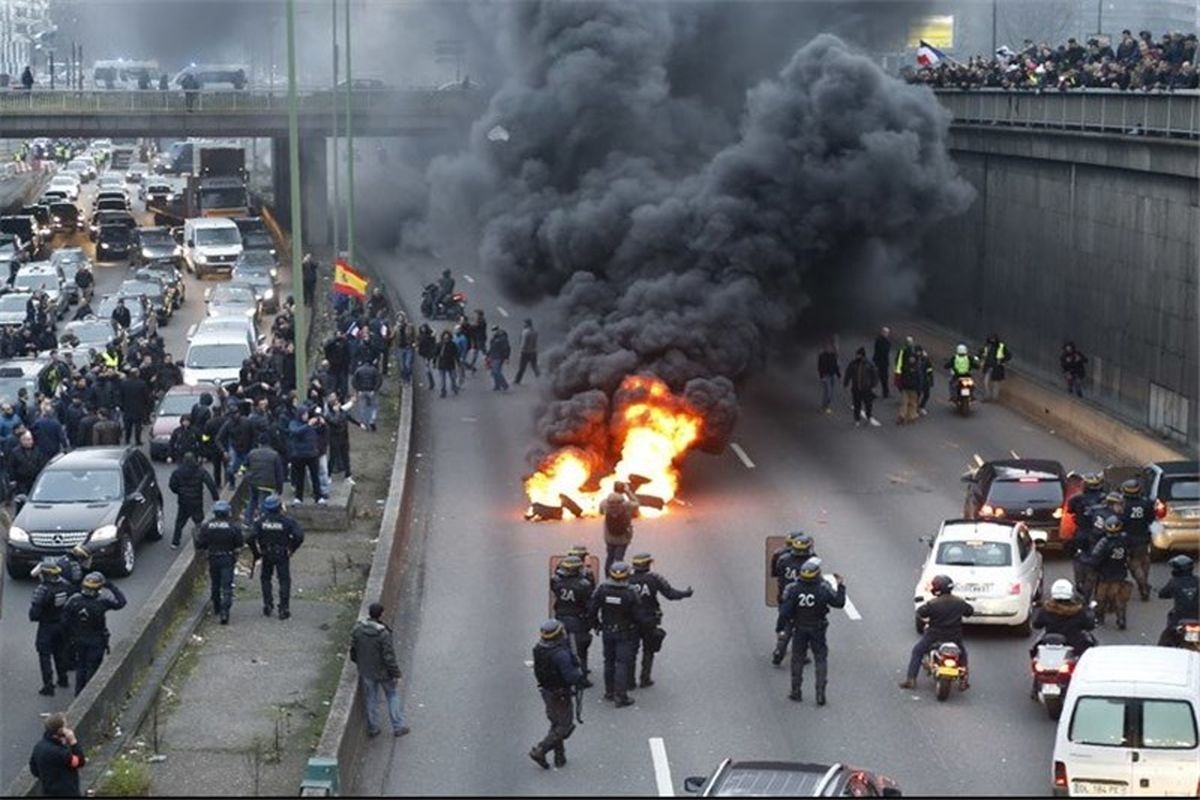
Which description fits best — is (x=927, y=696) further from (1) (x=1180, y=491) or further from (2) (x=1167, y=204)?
(2) (x=1167, y=204)

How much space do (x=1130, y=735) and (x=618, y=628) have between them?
5.19 metres

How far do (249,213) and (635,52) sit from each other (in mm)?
43978

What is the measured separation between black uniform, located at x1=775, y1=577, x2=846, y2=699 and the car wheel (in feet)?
30.1

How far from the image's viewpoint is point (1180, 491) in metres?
26.6

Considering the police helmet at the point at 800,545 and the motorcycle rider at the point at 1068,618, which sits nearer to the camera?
the motorcycle rider at the point at 1068,618

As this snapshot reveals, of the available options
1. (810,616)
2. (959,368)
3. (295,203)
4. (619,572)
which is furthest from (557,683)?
(959,368)

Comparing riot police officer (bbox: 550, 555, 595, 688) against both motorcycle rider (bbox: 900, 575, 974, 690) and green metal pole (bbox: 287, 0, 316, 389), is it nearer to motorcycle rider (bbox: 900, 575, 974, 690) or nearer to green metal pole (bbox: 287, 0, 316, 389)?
motorcycle rider (bbox: 900, 575, 974, 690)

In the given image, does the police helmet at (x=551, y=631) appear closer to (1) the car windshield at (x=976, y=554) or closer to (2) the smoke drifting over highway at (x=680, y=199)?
(1) the car windshield at (x=976, y=554)

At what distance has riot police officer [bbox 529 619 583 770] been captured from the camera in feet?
60.0

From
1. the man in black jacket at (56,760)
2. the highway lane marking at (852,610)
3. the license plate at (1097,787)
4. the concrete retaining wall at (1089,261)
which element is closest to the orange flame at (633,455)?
the highway lane marking at (852,610)

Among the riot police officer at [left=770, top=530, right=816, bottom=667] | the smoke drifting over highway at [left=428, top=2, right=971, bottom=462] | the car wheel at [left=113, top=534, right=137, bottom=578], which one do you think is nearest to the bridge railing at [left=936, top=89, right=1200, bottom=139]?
the smoke drifting over highway at [left=428, top=2, right=971, bottom=462]

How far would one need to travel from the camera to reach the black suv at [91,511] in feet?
85.7

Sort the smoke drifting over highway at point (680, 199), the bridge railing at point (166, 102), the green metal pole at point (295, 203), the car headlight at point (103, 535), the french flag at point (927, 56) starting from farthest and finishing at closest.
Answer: the bridge railing at point (166, 102), the french flag at point (927, 56), the green metal pole at point (295, 203), the smoke drifting over highway at point (680, 199), the car headlight at point (103, 535)

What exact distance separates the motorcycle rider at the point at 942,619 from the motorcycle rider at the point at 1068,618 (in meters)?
0.72
